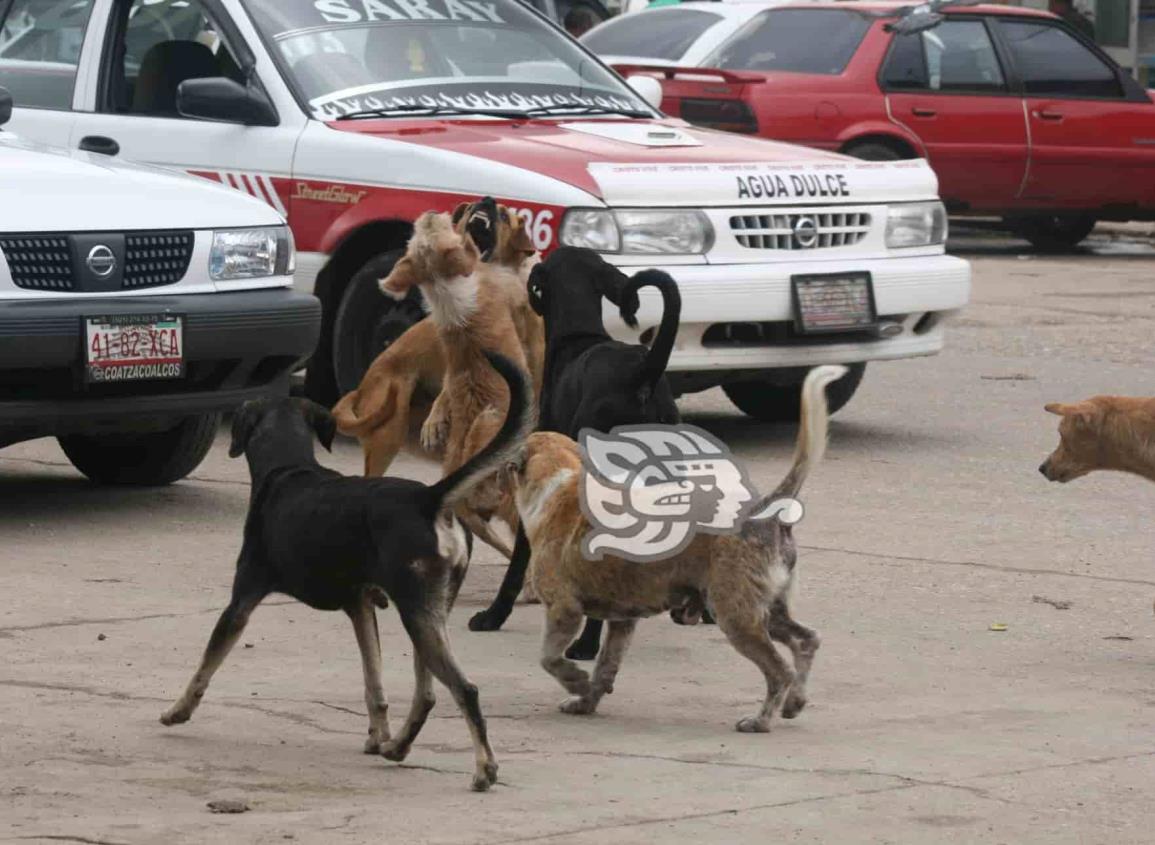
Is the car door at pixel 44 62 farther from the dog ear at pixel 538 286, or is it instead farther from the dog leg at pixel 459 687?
the dog leg at pixel 459 687

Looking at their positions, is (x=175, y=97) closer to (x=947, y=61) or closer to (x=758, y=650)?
(x=758, y=650)

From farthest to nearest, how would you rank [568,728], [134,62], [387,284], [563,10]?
1. [563,10]
2. [134,62]
3. [387,284]
4. [568,728]

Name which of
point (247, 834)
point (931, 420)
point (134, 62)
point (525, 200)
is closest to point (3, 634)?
point (247, 834)

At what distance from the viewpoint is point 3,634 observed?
21.2ft

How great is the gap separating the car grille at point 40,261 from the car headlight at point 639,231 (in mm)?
1936

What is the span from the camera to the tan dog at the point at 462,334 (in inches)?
272

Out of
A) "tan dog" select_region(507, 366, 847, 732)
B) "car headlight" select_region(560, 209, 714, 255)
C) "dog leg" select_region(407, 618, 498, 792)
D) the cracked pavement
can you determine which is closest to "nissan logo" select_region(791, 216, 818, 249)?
"car headlight" select_region(560, 209, 714, 255)

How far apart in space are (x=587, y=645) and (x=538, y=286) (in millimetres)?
1125

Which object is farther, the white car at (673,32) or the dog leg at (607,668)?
the white car at (673,32)

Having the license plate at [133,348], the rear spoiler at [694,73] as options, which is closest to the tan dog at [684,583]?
the license plate at [133,348]

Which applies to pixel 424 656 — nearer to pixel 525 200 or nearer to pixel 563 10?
pixel 525 200

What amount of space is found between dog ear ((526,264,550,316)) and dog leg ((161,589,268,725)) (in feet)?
5.96

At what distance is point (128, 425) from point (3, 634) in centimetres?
155

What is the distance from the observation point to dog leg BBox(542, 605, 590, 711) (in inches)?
225
